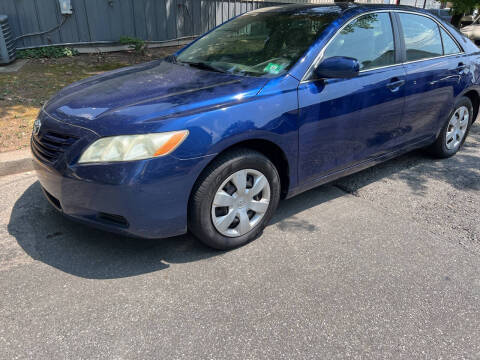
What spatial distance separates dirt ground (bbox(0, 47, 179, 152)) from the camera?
15.6ft

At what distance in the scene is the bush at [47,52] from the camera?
26.4ft

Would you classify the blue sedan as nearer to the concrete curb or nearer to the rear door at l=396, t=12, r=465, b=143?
the rear door at l=396, t=12, r=465, b=143

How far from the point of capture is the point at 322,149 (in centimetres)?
325

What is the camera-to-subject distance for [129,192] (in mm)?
2412

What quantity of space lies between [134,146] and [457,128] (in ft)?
13.2

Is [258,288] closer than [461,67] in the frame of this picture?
Yes

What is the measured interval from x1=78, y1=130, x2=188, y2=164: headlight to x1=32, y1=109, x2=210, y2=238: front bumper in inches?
1.6

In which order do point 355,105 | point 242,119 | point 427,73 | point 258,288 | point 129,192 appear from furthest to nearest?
point 427,73
point 355,105
point 242,119
point 258,288
point 129,192

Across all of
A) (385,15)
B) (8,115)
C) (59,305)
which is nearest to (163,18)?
(8,115)

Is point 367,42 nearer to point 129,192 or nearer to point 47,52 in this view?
point 129,192

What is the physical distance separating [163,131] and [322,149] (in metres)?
1.38

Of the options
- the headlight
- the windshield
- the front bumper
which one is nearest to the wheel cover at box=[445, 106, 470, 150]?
the windshield

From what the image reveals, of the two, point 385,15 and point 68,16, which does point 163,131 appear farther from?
point 68,16

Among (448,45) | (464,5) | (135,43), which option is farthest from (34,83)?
(464,5)
